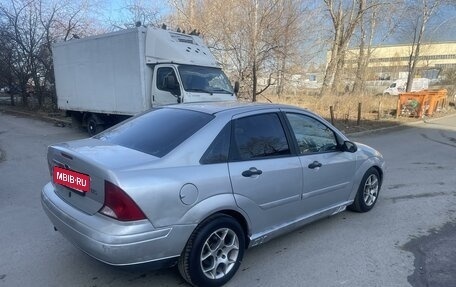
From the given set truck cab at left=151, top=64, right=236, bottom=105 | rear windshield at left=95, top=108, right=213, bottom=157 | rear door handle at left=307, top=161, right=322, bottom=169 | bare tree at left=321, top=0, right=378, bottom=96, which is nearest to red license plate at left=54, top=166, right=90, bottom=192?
rear windshield at left=95, top=108, right=213, bottom=157

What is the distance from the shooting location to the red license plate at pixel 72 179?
2.99 m

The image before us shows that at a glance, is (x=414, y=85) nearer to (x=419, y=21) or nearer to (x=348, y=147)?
(x=419, y=21)

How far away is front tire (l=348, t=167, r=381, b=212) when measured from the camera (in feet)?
16.3

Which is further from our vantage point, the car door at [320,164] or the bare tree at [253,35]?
the bare tree at [253,35]

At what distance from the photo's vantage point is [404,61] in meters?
44.8

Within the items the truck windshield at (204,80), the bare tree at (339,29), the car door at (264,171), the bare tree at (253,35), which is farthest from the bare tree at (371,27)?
the car door at (264,171)

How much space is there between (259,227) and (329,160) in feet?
4.19

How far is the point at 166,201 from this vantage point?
2814 millimetres

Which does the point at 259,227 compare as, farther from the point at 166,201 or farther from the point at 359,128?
the point at 359,128

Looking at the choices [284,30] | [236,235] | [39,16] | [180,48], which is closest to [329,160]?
[236,235]

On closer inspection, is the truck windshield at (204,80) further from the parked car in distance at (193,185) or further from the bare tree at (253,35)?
the bare tree at (253,35)

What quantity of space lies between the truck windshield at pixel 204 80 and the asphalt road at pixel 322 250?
468 cm

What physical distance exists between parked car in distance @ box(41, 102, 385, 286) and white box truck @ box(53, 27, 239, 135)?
5.96 meters

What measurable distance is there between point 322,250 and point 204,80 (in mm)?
7138
